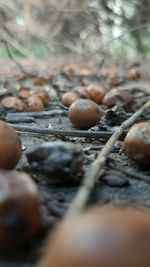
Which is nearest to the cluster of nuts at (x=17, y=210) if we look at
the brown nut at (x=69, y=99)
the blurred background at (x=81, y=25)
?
the brown nut at (x=69, y=99)

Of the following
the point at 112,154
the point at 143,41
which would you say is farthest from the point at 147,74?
the point at 112,154

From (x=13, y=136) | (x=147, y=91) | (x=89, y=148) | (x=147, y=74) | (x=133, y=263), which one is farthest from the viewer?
(x=147, y=74)

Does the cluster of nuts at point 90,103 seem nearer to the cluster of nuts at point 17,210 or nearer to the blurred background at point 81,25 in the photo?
the cluster of nuts at point 17,210

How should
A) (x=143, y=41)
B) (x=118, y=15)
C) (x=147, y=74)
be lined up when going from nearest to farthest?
(x=147, y=74) → (x=118, y=15) → (x=143, y=41)

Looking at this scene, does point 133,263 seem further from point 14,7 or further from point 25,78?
point 14,7

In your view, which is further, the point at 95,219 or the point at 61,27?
the point at 61,27

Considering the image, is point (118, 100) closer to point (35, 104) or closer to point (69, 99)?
point (69, 99)

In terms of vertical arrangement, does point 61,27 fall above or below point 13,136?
below

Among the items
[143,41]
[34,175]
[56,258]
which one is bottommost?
[143,41]
